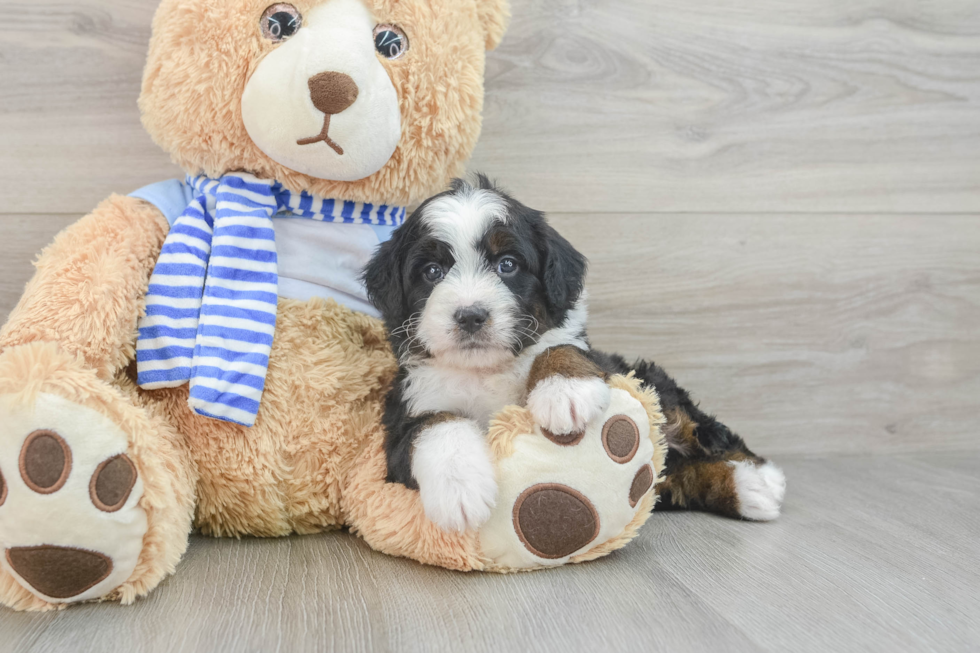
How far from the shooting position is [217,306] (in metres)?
1.64

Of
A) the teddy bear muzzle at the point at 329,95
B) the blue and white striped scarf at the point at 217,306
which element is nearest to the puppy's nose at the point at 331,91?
the teddy bear muzzle at the point at 329,95

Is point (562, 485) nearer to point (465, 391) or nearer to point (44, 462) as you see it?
point (465, 391)

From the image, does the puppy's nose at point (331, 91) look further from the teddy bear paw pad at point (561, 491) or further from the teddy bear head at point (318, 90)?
the teddy bear paw pad at point (561, 491)

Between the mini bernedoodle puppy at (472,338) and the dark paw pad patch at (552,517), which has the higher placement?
the mini bernedoodle puppy at (472,338)

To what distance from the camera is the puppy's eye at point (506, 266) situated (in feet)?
5.37

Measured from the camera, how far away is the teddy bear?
4.49ft

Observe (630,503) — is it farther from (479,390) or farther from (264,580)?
(264,580)

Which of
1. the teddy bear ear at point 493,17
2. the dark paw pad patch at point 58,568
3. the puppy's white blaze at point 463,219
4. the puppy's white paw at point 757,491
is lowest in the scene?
the dark paw pad patch at point 58,568

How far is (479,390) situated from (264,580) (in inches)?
23.8

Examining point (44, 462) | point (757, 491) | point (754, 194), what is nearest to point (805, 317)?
point (754, 194)

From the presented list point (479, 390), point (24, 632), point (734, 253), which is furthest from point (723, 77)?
point (24, 632)

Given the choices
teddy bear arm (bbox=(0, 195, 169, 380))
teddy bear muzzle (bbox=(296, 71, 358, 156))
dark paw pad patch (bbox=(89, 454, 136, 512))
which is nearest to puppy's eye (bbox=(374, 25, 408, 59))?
teddy bear muzzle (bbox=(296, 71, 358, 156))

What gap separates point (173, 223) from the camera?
5.82 feet

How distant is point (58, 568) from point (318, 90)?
107cm
